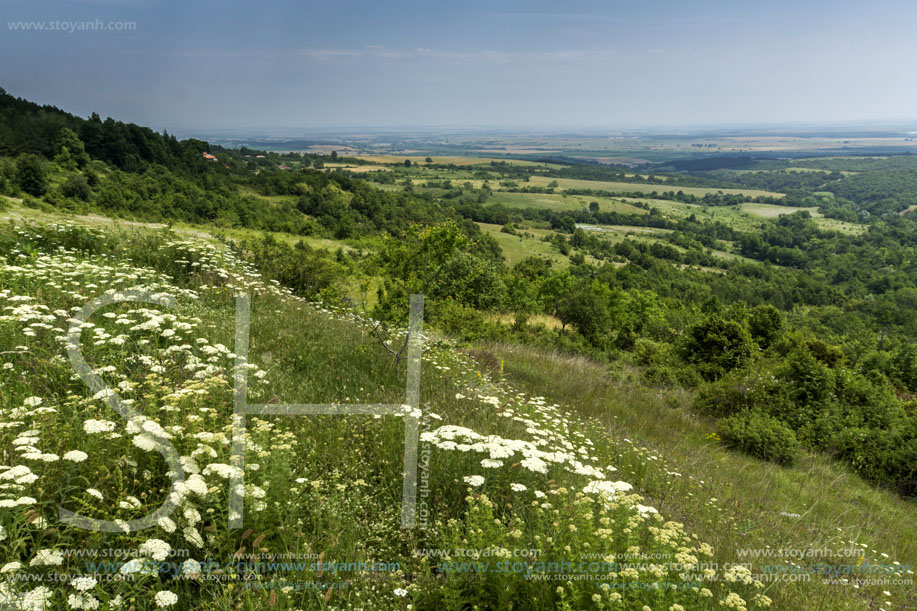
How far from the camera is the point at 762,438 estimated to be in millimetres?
9008

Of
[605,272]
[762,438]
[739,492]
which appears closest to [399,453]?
[739,492]

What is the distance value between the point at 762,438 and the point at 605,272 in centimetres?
7359

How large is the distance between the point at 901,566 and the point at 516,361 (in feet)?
24.1

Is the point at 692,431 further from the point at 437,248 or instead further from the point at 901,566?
the point at 437,248

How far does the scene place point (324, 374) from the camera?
595 cm

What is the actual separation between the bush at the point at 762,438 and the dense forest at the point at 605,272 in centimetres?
4

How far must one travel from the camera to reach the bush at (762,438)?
8.74 m

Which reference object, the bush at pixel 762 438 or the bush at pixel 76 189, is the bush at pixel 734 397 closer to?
the bush at pixel 762 438

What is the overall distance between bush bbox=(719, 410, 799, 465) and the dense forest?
1.4 inches

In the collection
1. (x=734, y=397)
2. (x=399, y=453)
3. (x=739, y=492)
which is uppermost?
(x=399, y=453)

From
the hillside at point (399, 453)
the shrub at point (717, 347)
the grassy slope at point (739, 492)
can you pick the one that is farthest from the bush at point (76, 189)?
the shrub at point (717, 347)

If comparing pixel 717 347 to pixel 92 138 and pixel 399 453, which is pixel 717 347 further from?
pixel 92 138

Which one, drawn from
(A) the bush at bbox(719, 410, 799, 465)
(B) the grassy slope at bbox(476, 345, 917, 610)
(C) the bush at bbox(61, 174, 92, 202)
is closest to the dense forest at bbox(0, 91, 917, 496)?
(A) the bush at bbox(719, 410, 799, 465)

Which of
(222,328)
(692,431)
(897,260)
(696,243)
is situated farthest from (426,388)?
(897,260)
